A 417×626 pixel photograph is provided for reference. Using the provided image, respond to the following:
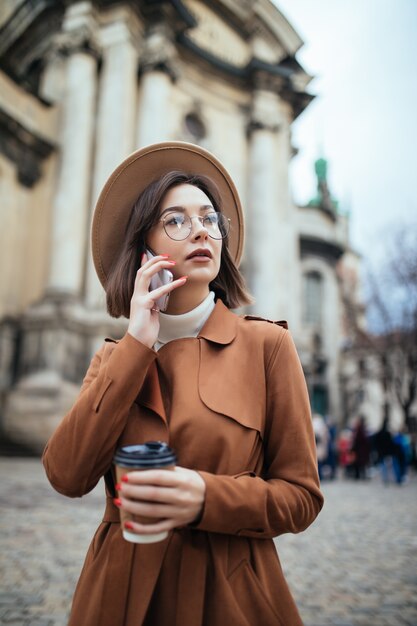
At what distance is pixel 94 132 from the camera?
578 inches

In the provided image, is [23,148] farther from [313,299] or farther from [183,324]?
[313,299]

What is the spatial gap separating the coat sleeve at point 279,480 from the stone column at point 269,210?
16.1 metres

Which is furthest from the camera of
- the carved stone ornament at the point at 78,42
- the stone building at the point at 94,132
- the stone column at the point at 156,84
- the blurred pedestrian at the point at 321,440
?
the stone column at the point at 156,84

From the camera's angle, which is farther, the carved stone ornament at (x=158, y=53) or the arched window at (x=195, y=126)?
the arched window at (x=195, y=126)

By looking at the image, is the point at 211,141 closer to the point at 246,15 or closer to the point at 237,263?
the point at 246,15

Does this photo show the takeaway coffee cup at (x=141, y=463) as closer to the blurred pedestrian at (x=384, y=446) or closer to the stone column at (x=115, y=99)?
the stone column at (x=115, y=99)

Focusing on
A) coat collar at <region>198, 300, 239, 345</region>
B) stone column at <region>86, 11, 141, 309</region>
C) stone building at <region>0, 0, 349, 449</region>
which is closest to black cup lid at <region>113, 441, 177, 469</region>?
coat collar at <region>198, 300, 239, 345</region>

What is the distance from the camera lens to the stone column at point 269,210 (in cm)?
1825

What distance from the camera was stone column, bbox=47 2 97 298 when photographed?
13516 millimetres

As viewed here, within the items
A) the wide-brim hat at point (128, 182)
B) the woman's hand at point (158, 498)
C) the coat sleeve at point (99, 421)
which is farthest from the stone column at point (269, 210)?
the woman's hand at point (158, 498)

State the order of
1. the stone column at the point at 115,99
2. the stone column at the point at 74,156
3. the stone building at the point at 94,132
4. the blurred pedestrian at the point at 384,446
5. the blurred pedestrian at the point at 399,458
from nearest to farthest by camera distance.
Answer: the stone building at the point at 94,132 → the blurred pedestrian at the point at 384,446 → the blurred pedestrian at the point at 399,458 → the stone column at the point at 74,156 → the stone column at the point at 115,99

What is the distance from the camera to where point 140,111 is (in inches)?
606

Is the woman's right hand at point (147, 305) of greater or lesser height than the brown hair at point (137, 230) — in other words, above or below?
below

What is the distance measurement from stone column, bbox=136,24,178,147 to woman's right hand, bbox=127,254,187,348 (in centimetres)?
1462
